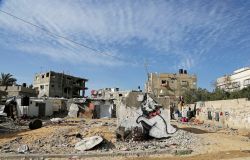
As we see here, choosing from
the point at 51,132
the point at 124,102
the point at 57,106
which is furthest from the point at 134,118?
the point at 57,106

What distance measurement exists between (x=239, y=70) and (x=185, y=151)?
52.5 metres

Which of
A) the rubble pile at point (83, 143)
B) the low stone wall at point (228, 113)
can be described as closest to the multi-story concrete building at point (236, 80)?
the low stone wall at point (228, 113)

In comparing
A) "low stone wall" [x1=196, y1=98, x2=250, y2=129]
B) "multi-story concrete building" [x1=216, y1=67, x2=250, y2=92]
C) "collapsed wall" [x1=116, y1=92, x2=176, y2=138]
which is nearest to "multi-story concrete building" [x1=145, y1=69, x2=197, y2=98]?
"multi-story concrete building" [x1=216, y1=67, x2=250, y2=92]

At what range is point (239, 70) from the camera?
64312mm

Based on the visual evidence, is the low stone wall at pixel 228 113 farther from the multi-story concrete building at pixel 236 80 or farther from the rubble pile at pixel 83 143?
the multi-story concrete building at pixel 236 80

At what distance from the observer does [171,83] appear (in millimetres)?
74125

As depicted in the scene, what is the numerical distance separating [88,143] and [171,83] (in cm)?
5925

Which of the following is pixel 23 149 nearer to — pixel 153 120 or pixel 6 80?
pixel 153 120

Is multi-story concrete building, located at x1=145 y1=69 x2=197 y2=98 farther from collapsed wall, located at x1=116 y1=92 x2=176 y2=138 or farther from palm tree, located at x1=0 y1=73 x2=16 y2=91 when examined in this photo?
collapsed wall, located at x1=116 y1=92 x2=176 y2=138

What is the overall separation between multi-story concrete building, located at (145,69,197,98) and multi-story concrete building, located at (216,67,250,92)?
7432 mm

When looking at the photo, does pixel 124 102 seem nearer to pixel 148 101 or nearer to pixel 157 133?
pixel 148 101

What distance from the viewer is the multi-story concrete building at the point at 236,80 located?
6025cm

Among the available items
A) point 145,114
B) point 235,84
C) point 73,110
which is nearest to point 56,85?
point 73,110

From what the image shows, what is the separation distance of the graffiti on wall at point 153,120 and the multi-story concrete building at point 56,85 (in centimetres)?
5529
